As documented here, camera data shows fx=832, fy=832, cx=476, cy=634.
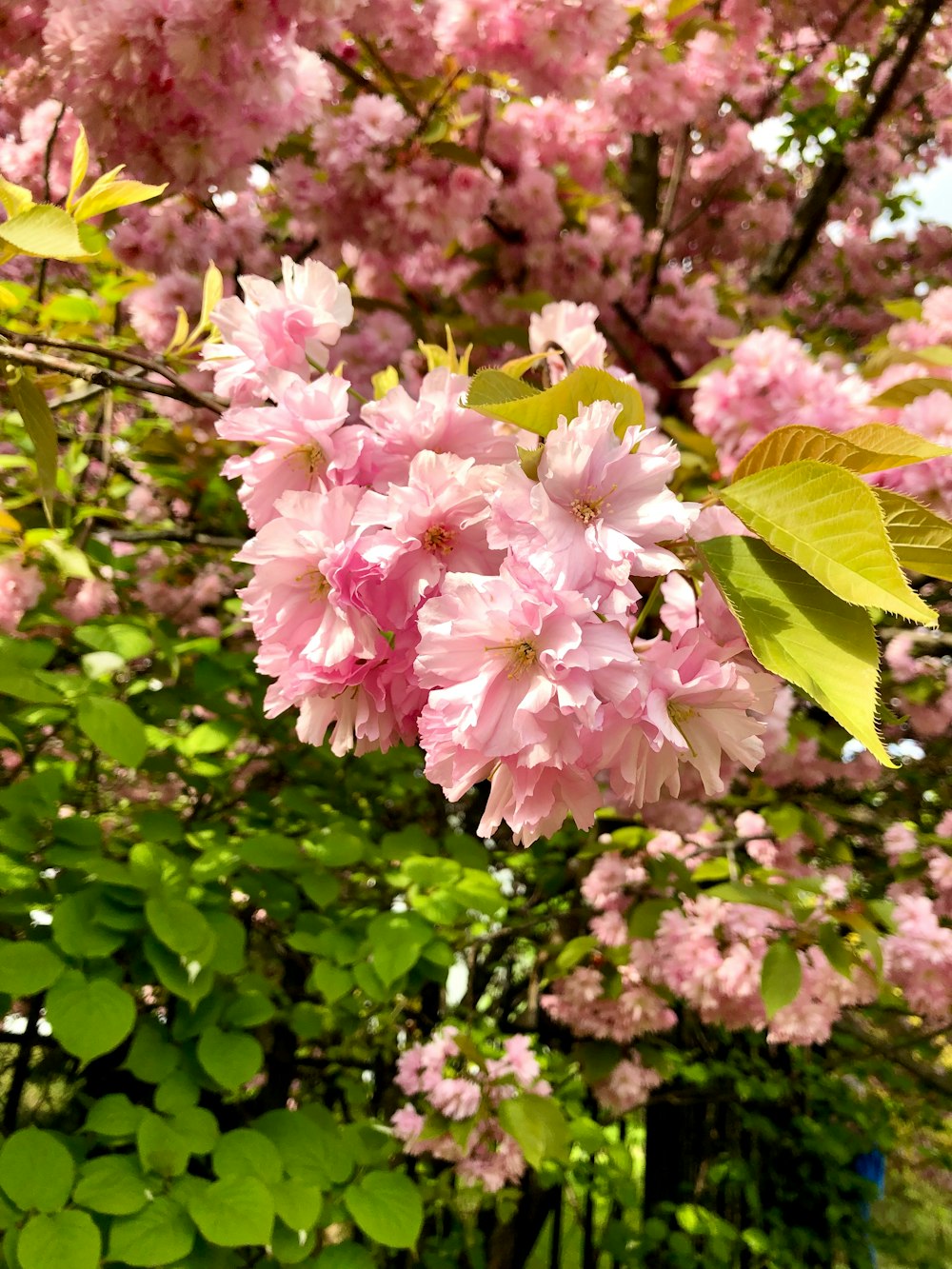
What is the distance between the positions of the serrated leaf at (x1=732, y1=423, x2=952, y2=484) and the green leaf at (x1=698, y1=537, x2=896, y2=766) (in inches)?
2.6

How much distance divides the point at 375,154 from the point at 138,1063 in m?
2.30

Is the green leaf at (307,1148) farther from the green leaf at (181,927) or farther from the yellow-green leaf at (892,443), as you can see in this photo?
the yellow-green leaf at (892,443)

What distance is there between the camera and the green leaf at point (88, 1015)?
3.61 feet

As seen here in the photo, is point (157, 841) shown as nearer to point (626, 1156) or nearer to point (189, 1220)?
point (189, 1220)

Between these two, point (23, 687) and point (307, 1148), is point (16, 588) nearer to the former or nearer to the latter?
point (23, 687)

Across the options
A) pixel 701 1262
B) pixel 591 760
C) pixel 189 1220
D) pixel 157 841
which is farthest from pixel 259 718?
pixel 701 1262

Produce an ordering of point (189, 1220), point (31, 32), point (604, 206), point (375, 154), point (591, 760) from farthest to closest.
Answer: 1. point (604, 206)
2. point (375, 154)
3. point (31, 32)
4. point (189, 1220)
5. point (591, 760)

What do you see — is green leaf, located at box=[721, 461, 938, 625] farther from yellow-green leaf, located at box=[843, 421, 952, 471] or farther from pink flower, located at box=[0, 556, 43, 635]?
pink flower, located at box=[0, 556, 43, 635]

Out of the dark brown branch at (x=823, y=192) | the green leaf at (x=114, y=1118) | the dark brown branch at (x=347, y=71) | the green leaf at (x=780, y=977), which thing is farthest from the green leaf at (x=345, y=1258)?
the dark brown branch at (x=823, y=192)

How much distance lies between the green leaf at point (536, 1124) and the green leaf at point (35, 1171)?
0.96 m

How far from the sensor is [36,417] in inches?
31.3

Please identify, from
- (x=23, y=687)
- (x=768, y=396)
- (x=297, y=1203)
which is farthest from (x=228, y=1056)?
(x=768, y=396)

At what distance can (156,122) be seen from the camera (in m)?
1.58

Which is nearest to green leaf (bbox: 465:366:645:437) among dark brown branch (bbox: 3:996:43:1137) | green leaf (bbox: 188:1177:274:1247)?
green leaf (bbox: 188:1177:274:1247)
